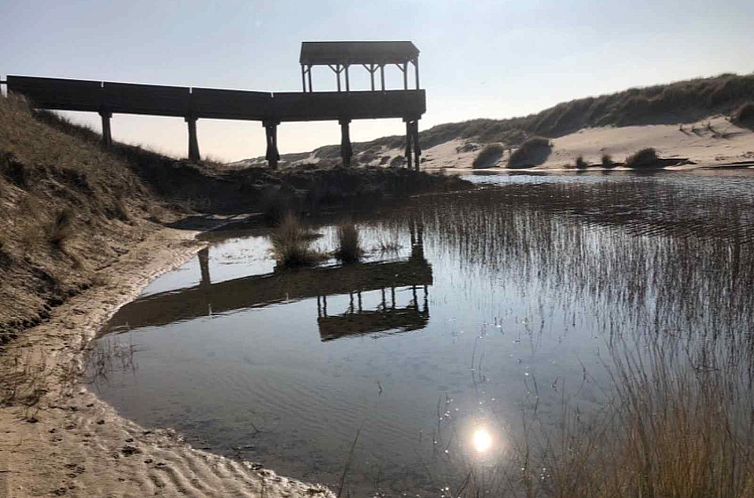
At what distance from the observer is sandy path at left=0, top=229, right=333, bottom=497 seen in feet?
13.3

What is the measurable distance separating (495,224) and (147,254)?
8954 mm

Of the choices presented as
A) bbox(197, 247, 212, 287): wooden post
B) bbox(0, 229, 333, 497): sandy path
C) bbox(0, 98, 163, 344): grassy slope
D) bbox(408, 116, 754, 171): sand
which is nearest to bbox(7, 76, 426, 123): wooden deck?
bbox(0, 98, 163, 344): grassy slope

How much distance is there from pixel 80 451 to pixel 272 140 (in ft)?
88.0

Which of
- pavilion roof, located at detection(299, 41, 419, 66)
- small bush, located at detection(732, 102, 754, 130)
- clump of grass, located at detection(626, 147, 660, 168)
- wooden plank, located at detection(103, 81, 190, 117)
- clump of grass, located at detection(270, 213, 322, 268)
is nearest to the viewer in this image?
clump of grass, located at detection(270, 213, 322, 268)

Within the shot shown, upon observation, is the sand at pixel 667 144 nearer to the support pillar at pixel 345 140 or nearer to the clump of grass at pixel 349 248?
the support pillar at pixel 345 140

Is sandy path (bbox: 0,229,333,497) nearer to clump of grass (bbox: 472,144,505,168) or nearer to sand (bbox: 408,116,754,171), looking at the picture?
sand (bbox: 408,116,754,171)

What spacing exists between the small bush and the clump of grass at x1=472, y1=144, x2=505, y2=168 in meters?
19.6

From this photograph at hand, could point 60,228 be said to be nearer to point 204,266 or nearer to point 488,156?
point 204,266

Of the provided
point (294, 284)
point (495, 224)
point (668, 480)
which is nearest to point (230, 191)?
point (495, 224)

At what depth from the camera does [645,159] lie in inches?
1403

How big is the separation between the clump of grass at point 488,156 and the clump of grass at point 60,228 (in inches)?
1731

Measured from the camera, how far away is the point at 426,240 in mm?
15703

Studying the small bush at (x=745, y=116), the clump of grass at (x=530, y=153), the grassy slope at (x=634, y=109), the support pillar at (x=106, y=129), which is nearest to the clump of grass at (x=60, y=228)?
the support pillar at (x=106, y=129)

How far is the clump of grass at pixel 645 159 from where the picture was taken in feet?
116
